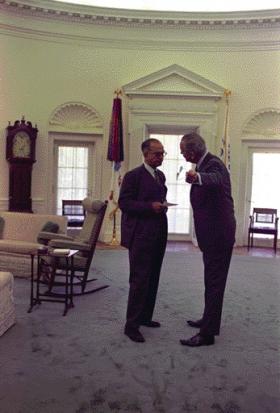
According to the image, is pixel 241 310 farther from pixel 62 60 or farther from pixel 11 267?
pixel 62 60

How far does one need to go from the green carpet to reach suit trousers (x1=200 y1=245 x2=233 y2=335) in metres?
0.21

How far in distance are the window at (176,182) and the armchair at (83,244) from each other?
4083 mm

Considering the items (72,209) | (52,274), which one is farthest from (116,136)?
(52,274)

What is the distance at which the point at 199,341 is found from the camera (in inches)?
147

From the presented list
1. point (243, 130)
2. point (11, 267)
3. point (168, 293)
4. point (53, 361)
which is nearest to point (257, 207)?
point (243, 130)

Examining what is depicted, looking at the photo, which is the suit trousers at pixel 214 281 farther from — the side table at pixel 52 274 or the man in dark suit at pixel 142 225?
the side table at pixel 52 274

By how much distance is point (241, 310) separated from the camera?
188 inches

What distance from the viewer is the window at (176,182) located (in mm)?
9523

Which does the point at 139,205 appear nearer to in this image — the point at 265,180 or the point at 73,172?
the point at 73,172

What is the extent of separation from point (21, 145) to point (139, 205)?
5.50 metres

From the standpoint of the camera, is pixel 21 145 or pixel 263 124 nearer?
pixel 21 145

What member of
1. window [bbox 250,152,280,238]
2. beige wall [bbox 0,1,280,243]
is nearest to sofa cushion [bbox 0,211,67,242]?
beige wall [bbox 0,1,280,243]

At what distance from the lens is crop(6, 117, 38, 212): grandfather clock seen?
856 cm

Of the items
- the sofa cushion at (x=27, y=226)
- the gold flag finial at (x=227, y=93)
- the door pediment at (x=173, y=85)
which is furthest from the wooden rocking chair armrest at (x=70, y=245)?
the gold flag finial at (x=227, y=93)
